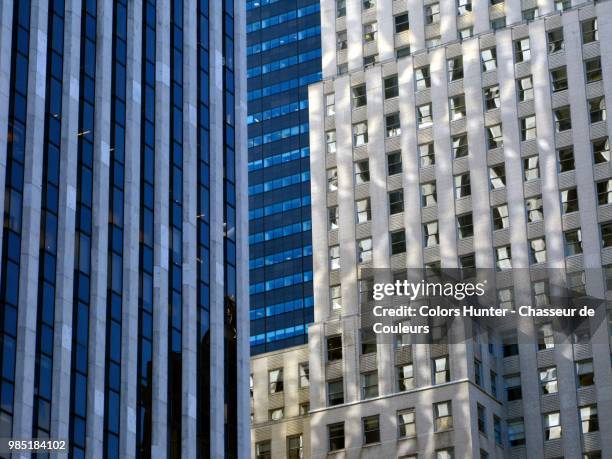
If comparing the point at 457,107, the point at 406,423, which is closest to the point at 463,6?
the point at 457,107

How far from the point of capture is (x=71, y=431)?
252 feet

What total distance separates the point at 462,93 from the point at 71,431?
179 ft

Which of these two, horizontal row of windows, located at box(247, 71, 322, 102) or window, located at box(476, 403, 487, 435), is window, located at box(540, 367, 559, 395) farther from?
horizontal row of windows, located at box(247, 71, 322, 102)

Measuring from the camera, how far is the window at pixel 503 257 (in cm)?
11631

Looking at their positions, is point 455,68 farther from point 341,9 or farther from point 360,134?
point 341,9

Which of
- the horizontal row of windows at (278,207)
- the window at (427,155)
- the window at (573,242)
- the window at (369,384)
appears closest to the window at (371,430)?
the window at (369,384)

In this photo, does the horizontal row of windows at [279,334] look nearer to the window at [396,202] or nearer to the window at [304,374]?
the window at [304,374]

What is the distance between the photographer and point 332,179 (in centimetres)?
12506

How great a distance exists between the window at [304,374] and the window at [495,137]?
21.5 meters

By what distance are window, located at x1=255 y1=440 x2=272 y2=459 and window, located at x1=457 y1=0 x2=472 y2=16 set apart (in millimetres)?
36946

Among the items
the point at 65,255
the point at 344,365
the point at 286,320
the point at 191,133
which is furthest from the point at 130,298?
the point at 286,320

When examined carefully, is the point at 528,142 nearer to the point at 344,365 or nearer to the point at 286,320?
the point at 344,365

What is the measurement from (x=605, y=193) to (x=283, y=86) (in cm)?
6451

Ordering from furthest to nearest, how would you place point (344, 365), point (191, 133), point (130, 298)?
1. point (344, 365)
2. point (191, 133)
3. point (130, 298)
